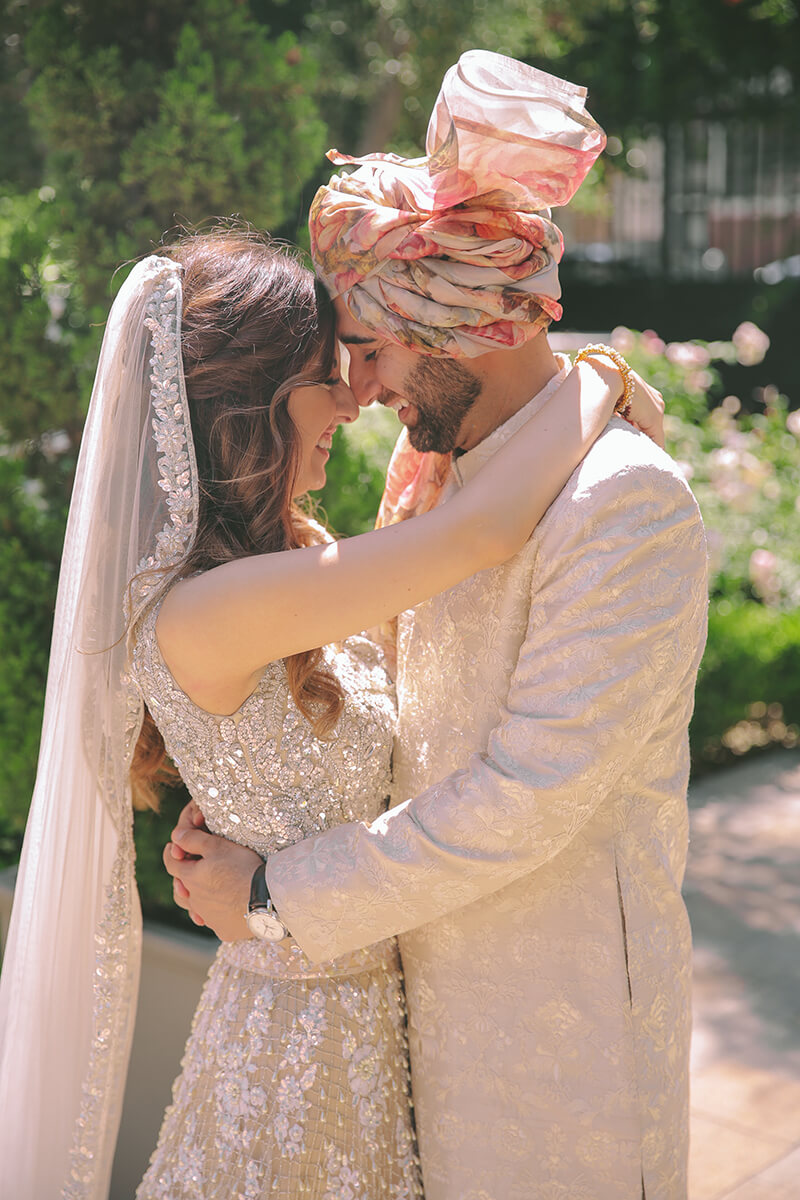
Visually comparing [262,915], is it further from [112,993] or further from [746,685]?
[746,685]

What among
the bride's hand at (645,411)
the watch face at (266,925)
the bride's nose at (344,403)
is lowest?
the watch face at (266,925)

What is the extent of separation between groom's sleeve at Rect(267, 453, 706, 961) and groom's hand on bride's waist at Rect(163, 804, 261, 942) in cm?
10

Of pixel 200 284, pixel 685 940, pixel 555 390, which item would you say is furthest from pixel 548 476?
pixel 685 940

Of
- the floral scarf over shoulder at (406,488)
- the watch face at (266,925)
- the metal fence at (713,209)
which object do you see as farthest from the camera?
the metal fence at (713,209)

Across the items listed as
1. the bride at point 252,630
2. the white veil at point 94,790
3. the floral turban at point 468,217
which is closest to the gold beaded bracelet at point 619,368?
the bride at point 252,630

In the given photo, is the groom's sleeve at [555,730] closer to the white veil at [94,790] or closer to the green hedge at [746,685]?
the white veil at [94,790]

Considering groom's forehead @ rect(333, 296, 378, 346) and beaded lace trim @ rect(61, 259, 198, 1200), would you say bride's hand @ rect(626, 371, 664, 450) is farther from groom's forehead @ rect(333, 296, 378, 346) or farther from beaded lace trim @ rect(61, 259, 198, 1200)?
beaded lace trim @ rect(61, 259, 198, 1200)

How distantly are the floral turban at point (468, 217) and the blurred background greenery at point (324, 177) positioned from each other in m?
0.75

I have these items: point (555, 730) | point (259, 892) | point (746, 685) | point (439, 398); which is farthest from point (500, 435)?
point (746, 685)

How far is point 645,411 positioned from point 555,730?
676 mm

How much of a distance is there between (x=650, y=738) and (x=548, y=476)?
18.3 inches

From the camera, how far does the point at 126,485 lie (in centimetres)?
196

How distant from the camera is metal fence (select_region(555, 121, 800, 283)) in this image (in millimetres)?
13531

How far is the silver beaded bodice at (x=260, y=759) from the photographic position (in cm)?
191
